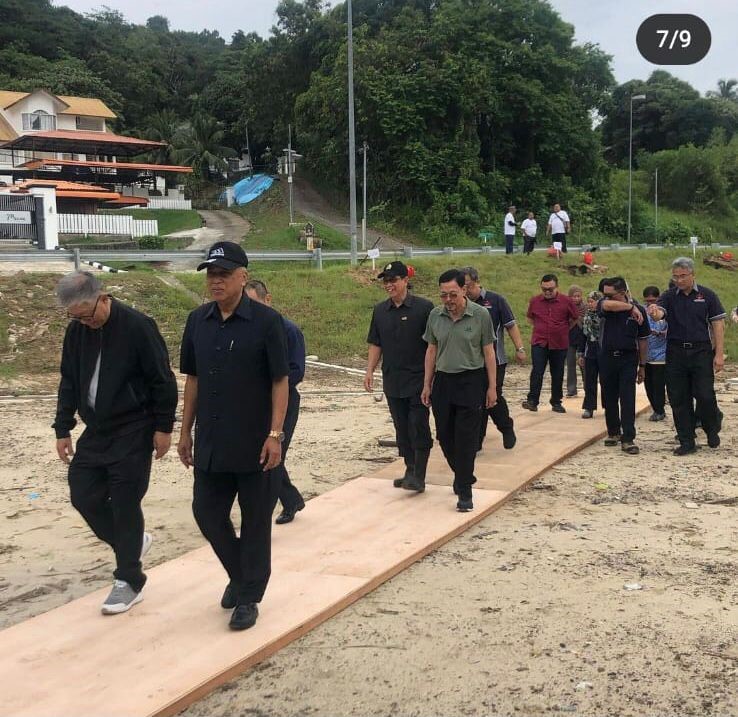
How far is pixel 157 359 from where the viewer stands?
4465mm

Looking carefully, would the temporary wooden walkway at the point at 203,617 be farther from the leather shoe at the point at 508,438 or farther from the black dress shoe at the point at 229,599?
the leather shoe at the point at 508,438

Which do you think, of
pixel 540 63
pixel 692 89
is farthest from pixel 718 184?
pixel 692 89

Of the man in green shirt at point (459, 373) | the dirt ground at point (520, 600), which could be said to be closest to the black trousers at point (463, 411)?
the man in green shirt at point (459, 373)

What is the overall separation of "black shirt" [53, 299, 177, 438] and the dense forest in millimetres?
34382

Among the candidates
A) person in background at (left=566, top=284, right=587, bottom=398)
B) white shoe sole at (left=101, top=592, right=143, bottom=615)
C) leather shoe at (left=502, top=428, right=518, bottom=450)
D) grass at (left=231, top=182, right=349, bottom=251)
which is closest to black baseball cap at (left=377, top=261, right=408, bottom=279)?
leather shoe at (left=502, top=428, right=518, bottom=450)

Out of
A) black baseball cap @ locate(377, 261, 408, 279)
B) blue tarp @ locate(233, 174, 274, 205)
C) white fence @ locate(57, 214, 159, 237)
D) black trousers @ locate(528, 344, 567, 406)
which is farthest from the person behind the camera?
blue tarp @ locate(233, 174, 274, 205)

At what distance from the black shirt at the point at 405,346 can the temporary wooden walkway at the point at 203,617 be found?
89 centimetres

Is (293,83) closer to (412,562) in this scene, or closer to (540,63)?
(540,63)

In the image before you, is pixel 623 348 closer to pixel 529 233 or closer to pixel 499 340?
pixel 499 340

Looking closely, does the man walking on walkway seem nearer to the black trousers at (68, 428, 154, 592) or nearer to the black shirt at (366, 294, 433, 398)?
the black shirt at (366, 294, 433, 398)

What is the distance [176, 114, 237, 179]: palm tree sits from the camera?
54.8 metres

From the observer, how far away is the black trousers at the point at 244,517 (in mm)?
4246

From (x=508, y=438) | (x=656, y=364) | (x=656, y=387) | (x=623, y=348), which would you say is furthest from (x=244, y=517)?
(x=656, y=387)

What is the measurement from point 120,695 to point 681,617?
2.78m
